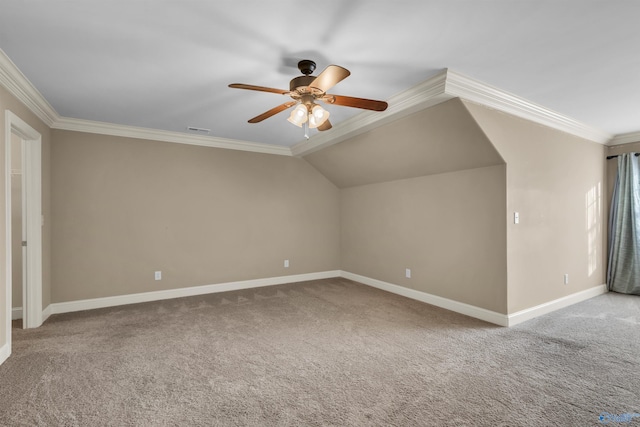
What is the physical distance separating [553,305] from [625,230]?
1.94m

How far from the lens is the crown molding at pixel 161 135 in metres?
3.97

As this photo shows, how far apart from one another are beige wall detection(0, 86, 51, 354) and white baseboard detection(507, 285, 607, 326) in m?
4.60

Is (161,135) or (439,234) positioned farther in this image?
(161,135)

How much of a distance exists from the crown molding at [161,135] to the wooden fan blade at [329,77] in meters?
3.00

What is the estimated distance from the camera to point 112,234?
4215 millimetres

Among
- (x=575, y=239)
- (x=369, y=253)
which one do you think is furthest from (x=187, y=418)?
(x=575, y=239)

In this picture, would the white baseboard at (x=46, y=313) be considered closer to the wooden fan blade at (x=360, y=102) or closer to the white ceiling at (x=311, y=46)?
the white ceiling at (x=311, y=46)

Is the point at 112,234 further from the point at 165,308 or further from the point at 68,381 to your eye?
the point at 68,381

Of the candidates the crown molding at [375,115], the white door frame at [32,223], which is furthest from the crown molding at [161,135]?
the white door frame at [32,223]

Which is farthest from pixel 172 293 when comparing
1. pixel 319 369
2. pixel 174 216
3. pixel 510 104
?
pixel 510 104

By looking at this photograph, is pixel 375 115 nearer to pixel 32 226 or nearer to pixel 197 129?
pixel 197 129

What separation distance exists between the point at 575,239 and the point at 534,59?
2874 millimetres

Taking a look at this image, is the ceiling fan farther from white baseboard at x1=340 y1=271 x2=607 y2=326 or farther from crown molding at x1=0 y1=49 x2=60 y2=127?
white baseboard at x1=340 y1=271 x2=607 y2=326

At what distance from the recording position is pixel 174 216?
15.1 feet
